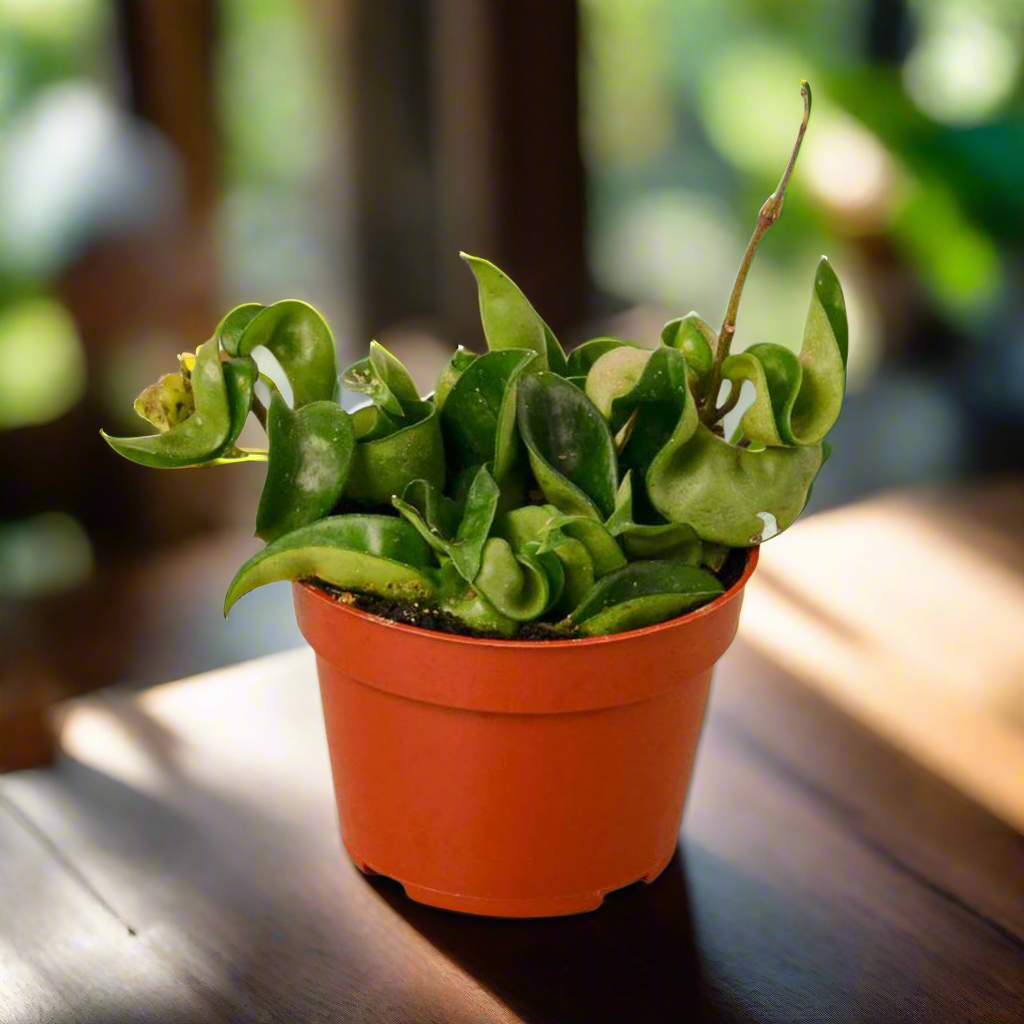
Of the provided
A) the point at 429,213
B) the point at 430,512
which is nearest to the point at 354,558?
the point at 430,512

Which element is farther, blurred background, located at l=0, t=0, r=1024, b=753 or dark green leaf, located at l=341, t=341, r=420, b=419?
blurred background, located at l=0, t=0, r=1024, b=753

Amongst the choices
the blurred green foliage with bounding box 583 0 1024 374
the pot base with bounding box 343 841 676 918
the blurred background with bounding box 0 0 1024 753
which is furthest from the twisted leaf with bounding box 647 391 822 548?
the blurred green foliage with bounding box 583 0 1024 374

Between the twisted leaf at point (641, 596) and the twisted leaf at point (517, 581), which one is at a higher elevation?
the twisted leaf at point (517, 581)

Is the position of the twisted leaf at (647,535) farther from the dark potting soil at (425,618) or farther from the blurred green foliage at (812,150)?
the blurred green foliage at (812,150)

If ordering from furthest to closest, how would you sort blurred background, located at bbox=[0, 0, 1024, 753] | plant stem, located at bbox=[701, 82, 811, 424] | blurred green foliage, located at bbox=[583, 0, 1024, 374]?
blurred green foliage, located at bbox=[583, 0, 1024, 374]
blurred background, located at bbox=[0, 0, 1024, 753]
plant stem, located at bbox=[701, 82, 811, 424]

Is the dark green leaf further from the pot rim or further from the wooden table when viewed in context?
the wooden table

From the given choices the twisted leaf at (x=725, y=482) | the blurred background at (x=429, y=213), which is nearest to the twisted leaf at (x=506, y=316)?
the twisted leaf at (x=725, y=482)
